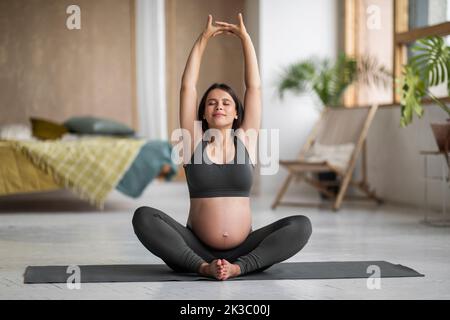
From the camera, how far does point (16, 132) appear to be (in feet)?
22.3

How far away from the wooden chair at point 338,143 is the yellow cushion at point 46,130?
6.67 feet

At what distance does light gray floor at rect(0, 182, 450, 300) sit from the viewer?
106 inches

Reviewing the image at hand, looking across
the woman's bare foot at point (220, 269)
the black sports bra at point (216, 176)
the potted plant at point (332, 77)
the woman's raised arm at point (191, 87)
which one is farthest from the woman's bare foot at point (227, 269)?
the potted plant at point (332, 77)

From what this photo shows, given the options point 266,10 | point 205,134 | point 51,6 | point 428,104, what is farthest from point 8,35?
point 205,134

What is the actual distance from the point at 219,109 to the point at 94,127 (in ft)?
13.4

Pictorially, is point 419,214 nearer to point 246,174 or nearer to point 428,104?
point 428,104

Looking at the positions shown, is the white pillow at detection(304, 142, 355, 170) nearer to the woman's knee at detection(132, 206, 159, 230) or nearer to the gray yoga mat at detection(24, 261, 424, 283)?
the gray yoga mat at detection(24, 261, 424, 283)

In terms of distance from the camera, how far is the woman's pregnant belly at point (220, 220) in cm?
298

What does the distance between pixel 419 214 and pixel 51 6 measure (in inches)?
182

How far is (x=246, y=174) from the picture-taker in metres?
3.00

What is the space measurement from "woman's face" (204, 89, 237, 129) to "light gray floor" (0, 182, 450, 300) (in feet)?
1.94

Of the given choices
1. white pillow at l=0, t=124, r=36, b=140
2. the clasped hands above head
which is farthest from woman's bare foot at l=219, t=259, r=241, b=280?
white pillow at l=0, t=124, r=36, b=140

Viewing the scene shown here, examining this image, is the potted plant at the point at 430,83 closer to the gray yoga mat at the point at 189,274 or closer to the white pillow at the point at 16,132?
the gray yoga mat at the point at 189,274

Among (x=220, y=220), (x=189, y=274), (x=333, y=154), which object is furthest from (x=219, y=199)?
(x=333, y=154)
